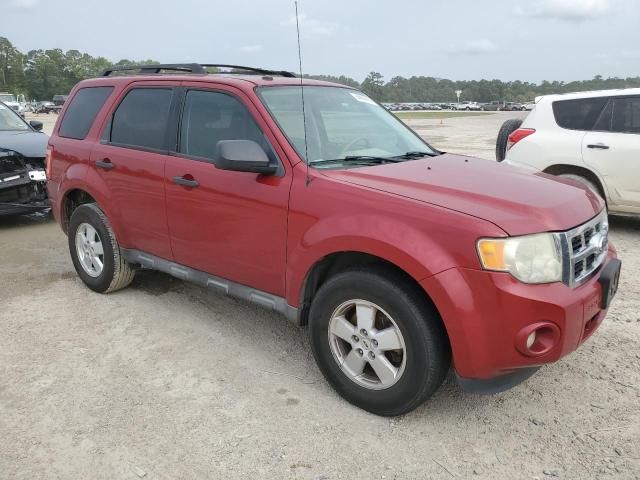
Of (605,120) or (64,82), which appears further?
(64,82)

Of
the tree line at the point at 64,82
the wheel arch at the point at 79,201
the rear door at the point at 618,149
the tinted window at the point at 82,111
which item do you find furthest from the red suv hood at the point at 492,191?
the tree line at the point at 64,82

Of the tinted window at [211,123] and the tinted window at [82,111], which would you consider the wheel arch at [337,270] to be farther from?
the tinted window at [82,111]

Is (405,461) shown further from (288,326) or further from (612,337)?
(612,337)

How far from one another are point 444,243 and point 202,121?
6.68 ft

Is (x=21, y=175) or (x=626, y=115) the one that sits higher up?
(x=626, y=115)

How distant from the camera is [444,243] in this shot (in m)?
2.59

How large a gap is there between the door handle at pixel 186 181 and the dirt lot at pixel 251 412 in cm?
109

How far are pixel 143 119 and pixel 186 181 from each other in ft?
2.82

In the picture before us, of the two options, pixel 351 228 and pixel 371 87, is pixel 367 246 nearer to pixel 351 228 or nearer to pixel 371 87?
pixel 351 228

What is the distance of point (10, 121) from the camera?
8.41m

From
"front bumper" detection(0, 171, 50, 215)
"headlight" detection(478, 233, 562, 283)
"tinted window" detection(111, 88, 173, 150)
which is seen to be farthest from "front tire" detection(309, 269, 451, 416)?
"front bumper" detection(0, 171, 50, 215)

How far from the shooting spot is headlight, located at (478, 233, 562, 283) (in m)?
2.49

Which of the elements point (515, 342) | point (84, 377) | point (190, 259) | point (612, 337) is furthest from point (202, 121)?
point (612, 337)

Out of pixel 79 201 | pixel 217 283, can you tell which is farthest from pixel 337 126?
pixel 79 201
